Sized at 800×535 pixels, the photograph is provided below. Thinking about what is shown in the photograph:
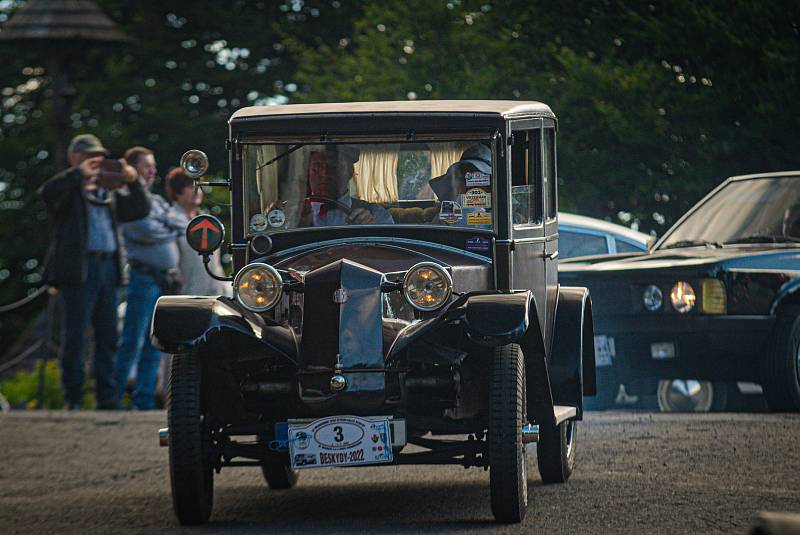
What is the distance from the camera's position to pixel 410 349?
25.3 ft

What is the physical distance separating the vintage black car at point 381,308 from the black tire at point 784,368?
266 cm

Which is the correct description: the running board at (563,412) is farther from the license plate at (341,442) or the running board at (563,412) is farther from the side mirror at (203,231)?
the side mirror at (203,231)

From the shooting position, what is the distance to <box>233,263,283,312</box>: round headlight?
793 centimetres

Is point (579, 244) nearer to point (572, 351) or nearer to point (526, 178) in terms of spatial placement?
point (572, 351)

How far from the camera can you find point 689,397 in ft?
44.1

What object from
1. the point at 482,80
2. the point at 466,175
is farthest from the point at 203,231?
the point at 482,80

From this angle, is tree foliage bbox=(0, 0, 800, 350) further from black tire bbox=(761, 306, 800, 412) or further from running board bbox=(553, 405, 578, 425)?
running board bbox=(553, 405, 578, 425)

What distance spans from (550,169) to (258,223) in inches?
67.0

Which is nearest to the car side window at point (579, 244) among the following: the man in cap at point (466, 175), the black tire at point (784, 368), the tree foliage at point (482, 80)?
the black tire at point (784, 368)

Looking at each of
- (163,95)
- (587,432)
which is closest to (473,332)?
(587,432)

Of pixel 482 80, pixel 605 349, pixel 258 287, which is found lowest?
pixel 605 349

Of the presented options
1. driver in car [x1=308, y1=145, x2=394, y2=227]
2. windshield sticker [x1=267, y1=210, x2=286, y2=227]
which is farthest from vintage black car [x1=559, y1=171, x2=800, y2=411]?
windshield sticker [x1=267, y1=210, x2=286, y2=227]

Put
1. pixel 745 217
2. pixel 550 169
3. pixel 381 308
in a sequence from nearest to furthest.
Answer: pixel 381 308 → pixel 550 169 → pixel 745 217

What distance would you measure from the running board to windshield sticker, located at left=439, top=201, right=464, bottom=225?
3.45ft
